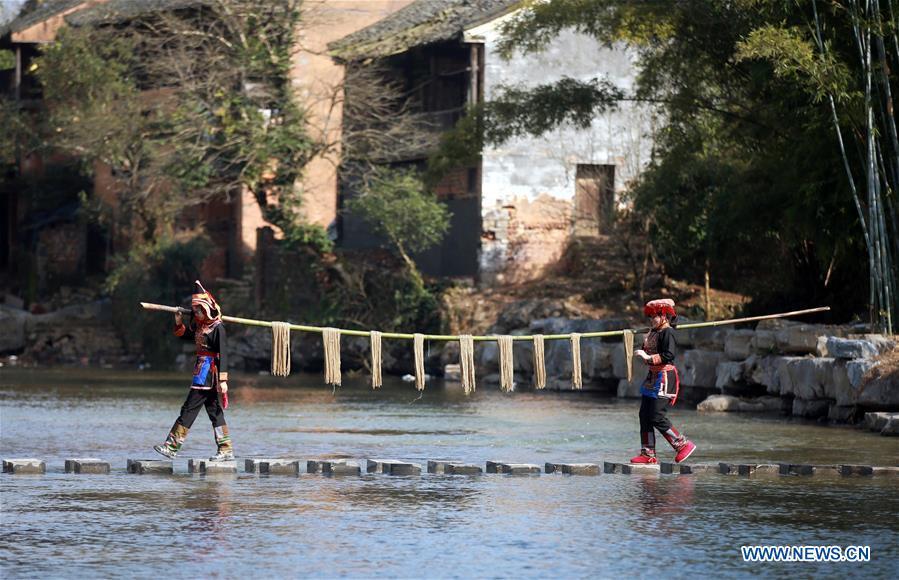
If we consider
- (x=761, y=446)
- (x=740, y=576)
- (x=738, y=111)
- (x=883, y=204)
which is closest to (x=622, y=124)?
(x=738, y=111)

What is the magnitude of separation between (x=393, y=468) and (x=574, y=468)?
1.67 m

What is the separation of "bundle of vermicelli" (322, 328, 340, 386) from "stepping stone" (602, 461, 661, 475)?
295 centimetres

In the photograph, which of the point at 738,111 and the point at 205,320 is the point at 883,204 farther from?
the point at 205,320

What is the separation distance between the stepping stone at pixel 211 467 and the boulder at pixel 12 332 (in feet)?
109

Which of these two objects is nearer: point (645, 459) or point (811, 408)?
point (645, 459)

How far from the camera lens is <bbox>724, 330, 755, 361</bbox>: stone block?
25.8 m

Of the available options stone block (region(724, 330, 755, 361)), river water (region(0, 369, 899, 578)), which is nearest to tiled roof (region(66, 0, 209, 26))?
stone block (region(724, 330, 755, 361))

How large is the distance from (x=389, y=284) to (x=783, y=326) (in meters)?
16.4

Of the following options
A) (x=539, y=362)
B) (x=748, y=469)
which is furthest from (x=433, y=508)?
(x=539, y=362)

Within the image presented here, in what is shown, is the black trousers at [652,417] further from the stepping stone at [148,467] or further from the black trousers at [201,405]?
the stepping stone at [148,467]

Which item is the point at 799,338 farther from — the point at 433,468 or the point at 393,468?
the point at 393,468

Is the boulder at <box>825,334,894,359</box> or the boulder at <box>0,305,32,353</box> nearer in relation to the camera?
the boulder at <box>825,334,894,359</box>

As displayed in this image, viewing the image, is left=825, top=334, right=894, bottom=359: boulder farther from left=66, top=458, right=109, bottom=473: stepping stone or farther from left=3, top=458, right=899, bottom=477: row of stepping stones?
left=66, top=458, right=109, bottom=473: stepping stone

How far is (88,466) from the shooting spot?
47.2 ft
